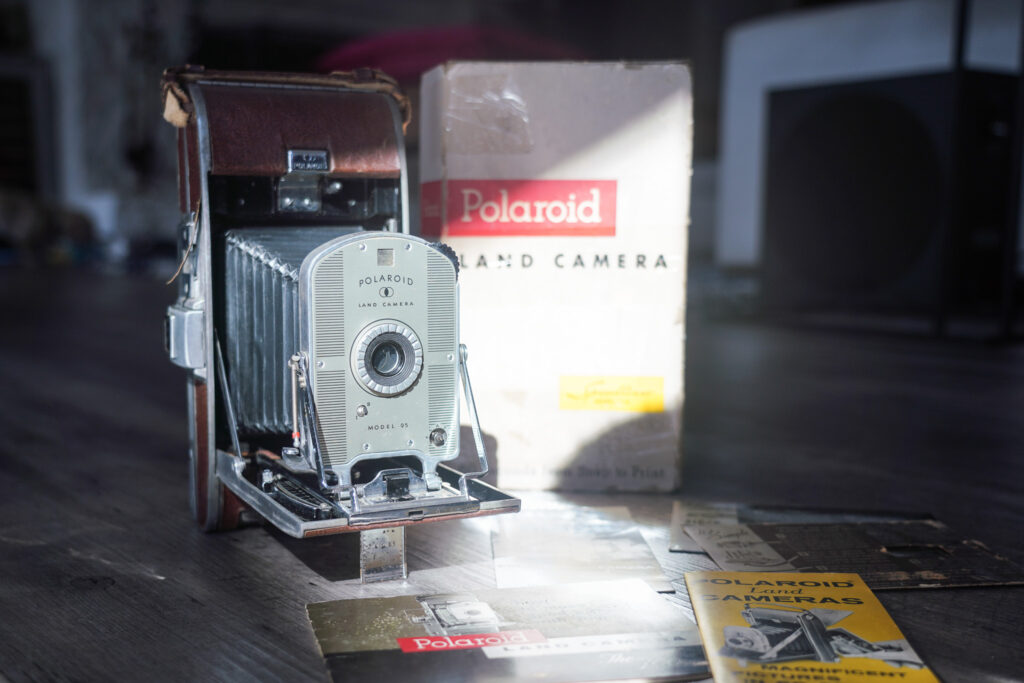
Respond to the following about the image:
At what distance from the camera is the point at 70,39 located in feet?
29.3

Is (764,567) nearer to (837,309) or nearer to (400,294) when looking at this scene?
(400,294)

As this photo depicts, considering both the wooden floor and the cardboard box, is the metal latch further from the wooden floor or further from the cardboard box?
the cardboard box

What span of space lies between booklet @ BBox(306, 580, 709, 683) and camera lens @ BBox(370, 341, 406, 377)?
26cm

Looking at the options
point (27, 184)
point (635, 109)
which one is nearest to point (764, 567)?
point (635, 109)

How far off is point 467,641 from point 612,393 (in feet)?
2.05

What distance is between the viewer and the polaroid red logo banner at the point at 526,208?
143 cm

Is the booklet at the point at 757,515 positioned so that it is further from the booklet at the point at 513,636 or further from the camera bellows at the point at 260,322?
the camera bellows at the point at 260,322

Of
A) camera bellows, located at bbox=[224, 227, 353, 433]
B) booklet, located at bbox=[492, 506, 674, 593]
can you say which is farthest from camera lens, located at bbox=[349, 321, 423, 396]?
booklet, located at bbox=[492, 506, 674, 593]

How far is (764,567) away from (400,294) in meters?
0.58

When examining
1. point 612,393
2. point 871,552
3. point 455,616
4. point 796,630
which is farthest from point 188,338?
point 871,552

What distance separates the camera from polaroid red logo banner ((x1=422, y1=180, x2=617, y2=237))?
143cm

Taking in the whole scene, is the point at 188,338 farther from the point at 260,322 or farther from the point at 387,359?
the point at 387,359

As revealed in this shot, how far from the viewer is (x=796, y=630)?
95cm

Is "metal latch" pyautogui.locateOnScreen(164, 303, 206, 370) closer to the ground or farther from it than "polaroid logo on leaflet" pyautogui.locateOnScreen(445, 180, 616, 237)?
closer to the ground
